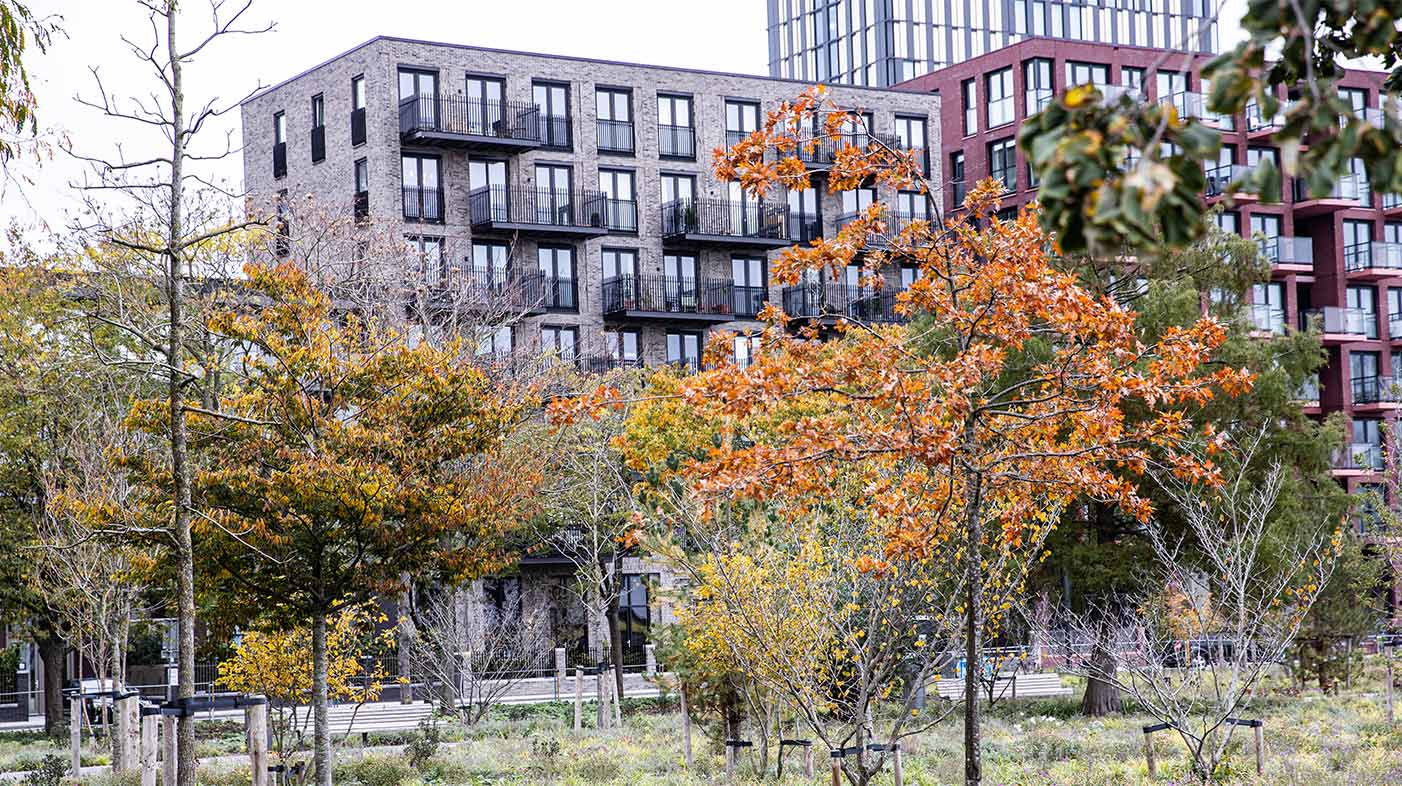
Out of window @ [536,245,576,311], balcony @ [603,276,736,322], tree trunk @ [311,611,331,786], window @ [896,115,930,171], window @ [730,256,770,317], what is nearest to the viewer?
tree trunk @ [311,611,331,786]

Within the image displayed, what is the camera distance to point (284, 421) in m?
19.2

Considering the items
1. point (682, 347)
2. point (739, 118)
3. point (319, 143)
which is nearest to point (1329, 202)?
point (739, 118)

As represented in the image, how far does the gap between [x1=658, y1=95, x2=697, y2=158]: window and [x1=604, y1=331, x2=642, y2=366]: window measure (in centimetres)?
662

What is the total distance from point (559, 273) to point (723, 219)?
262 inches

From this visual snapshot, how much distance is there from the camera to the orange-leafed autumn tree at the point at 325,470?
60.9 ft

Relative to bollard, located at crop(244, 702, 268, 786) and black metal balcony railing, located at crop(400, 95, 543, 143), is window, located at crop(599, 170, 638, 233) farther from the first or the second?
bollard, located at crop(244, 702, 268, 786)

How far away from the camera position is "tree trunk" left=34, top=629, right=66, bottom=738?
35.4 m

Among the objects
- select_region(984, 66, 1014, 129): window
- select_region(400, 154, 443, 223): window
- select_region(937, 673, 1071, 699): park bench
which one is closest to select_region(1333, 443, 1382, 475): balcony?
select_region(984, 66, 1014, 129): window

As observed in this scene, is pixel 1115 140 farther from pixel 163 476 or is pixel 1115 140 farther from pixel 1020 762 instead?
pixel 1020 762

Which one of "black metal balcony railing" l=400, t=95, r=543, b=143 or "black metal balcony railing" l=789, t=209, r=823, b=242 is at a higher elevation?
"black metal balcony railing" l=400, t=95, r=543, b=143

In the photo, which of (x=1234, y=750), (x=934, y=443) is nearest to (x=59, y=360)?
(x=1234, y=750)

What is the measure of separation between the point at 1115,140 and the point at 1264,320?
62.9 m

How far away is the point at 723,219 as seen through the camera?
2325 inches

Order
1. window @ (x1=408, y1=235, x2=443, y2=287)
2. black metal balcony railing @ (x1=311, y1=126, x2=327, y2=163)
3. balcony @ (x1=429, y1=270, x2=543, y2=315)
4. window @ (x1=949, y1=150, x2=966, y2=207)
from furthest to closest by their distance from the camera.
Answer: window @ (x1=949, y1=150, x2=966, y2=207), black metal balcony railing @ (x1=311, y1=126, x2=327, y2=163), window @ (x1=408, y1=235, x2=443, y2=287), balcony @ (x1=429, y1=270, x2=543, y2=315)
